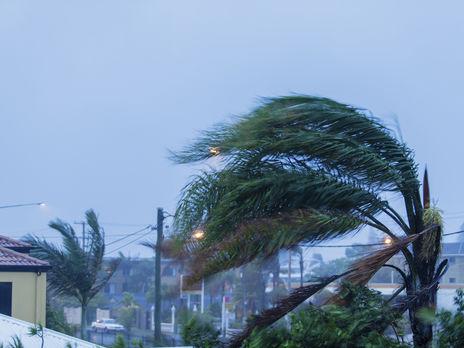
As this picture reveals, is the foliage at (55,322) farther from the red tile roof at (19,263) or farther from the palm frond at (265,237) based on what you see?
the palm frond at (265,237)

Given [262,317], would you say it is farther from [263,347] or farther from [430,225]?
[430,225]

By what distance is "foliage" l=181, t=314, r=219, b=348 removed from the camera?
305 inches

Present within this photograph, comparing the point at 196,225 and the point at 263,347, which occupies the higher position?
A: the point at 196,225

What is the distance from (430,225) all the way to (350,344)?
183 cm

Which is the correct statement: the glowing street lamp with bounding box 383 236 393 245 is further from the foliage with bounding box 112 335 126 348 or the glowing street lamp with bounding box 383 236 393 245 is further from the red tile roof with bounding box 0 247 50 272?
the red tile roof with bounding box 0 247 50 272

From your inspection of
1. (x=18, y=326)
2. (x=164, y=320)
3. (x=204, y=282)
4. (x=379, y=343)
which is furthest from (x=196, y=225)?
(x=164, y=320)

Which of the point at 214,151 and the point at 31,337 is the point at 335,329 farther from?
the point at 31,337

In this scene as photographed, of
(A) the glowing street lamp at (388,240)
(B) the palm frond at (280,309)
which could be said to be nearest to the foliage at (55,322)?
(B) the palm frond at (280,309)

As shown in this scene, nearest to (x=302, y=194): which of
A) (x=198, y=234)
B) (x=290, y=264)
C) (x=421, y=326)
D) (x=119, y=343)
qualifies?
(x=198, y=234)

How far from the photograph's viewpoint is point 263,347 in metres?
7.14

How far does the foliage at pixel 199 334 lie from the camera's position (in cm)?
776

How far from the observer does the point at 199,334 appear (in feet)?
25.6

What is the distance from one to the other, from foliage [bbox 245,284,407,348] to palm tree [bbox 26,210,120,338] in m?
23.4

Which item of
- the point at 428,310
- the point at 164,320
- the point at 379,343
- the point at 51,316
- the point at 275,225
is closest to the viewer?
the point at 379,343
